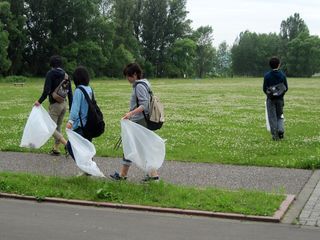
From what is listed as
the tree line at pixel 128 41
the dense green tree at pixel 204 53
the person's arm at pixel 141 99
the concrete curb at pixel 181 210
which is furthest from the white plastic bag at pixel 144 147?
the dense green tree at pixel 204 53

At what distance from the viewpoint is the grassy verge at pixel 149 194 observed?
7.29 m

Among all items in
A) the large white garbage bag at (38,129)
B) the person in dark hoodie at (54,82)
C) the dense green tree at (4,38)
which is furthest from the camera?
the dense green tree at (4,38)

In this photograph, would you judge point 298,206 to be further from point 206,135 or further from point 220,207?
point 206,135

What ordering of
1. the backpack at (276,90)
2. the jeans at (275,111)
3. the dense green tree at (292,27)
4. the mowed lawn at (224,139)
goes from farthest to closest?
the dense green tree at (292,27) < the jeans at (275,111) < the backpack at (276,90) < the mowed lawn at (224,139)

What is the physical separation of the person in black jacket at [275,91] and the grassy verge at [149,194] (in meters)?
5.65

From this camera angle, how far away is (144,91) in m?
8.48

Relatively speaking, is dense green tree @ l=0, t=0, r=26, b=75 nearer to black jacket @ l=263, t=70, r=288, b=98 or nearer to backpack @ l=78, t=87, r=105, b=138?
black jacket @ l=263, t=70, r=288, b=98

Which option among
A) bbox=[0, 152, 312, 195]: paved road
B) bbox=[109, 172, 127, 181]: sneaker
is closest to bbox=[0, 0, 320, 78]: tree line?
bbox=[0, 152, 312, 195]: paved road

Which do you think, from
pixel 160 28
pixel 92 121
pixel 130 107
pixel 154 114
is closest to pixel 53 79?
pixel 92 121

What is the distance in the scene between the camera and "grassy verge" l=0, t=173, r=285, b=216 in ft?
23.9

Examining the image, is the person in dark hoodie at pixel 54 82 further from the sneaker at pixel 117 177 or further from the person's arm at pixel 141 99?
the person's arm at pixel 141 99

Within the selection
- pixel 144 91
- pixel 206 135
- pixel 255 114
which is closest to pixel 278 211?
pixel 144 91

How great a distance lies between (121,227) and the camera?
21.3 ft

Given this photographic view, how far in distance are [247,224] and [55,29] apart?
286ft
